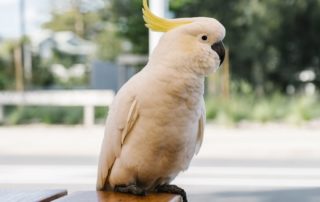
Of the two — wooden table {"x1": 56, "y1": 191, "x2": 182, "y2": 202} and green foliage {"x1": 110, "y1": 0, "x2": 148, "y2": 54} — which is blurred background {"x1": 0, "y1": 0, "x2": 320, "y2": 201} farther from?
wooden table {"x1": 56, "y1": 191, "x2": 182, "y2": 202}

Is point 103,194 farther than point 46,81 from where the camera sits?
No

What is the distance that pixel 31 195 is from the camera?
922mm

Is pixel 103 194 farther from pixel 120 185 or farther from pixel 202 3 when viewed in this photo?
pixel 202 3

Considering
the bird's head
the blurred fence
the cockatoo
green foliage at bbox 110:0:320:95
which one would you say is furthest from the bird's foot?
green foliage at bbox 110:0:320:95

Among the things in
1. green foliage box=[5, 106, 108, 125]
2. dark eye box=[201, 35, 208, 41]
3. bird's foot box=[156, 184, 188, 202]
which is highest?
dark eye box=[201, 35, 208, 41]

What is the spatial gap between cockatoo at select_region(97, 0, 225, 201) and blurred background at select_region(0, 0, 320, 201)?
160 cm

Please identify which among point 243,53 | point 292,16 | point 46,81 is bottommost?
point 46,81

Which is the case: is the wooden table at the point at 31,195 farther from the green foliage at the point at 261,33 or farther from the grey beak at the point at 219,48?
the green foliage at the point at 261,33

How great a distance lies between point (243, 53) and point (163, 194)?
309 inches

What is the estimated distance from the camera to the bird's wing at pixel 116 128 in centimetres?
91

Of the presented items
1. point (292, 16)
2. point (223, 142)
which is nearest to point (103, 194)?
point (223, 142)

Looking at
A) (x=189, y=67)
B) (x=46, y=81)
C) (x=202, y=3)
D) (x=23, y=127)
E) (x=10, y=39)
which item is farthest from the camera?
(x=46, y=81)

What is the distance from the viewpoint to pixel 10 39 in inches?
374

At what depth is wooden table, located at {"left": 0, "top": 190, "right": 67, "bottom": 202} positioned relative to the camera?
34.9 inches
